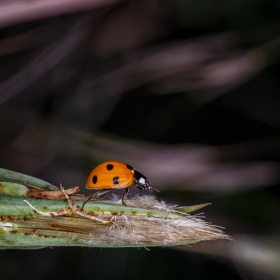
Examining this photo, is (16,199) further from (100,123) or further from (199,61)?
(199,61)

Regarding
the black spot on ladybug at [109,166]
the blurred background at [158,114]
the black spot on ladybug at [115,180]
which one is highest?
the blurred background at [158,114]

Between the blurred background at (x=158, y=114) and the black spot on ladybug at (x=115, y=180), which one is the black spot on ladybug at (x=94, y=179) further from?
the blurred background at (x=158, y=114)

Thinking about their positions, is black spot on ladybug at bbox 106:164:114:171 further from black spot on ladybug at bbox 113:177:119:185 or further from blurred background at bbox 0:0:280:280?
blurred background at bbox 0:0:280:280

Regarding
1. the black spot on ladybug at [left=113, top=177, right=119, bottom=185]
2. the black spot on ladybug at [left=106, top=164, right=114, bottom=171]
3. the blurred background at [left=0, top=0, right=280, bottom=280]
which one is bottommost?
the black spot on ladybug at [left=113, top=177, right=119, bottom=185]

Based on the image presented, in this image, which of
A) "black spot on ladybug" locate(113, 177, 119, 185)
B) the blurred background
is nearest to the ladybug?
"black spot on ladybug" locate(113, 177, 119, 185)

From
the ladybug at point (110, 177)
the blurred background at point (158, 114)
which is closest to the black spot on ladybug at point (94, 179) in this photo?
the ladybug at point (110, 177)

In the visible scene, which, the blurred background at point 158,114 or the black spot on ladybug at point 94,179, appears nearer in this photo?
the black spot on ladybug at point 94,179

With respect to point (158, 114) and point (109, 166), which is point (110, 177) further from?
point (158, 114)

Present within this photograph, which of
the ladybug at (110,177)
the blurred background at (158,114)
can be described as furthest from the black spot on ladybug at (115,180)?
the blurred background at (158,114)

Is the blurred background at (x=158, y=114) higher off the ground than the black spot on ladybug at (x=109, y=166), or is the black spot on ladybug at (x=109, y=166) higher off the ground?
the blurred background at (x=158, y=114)
